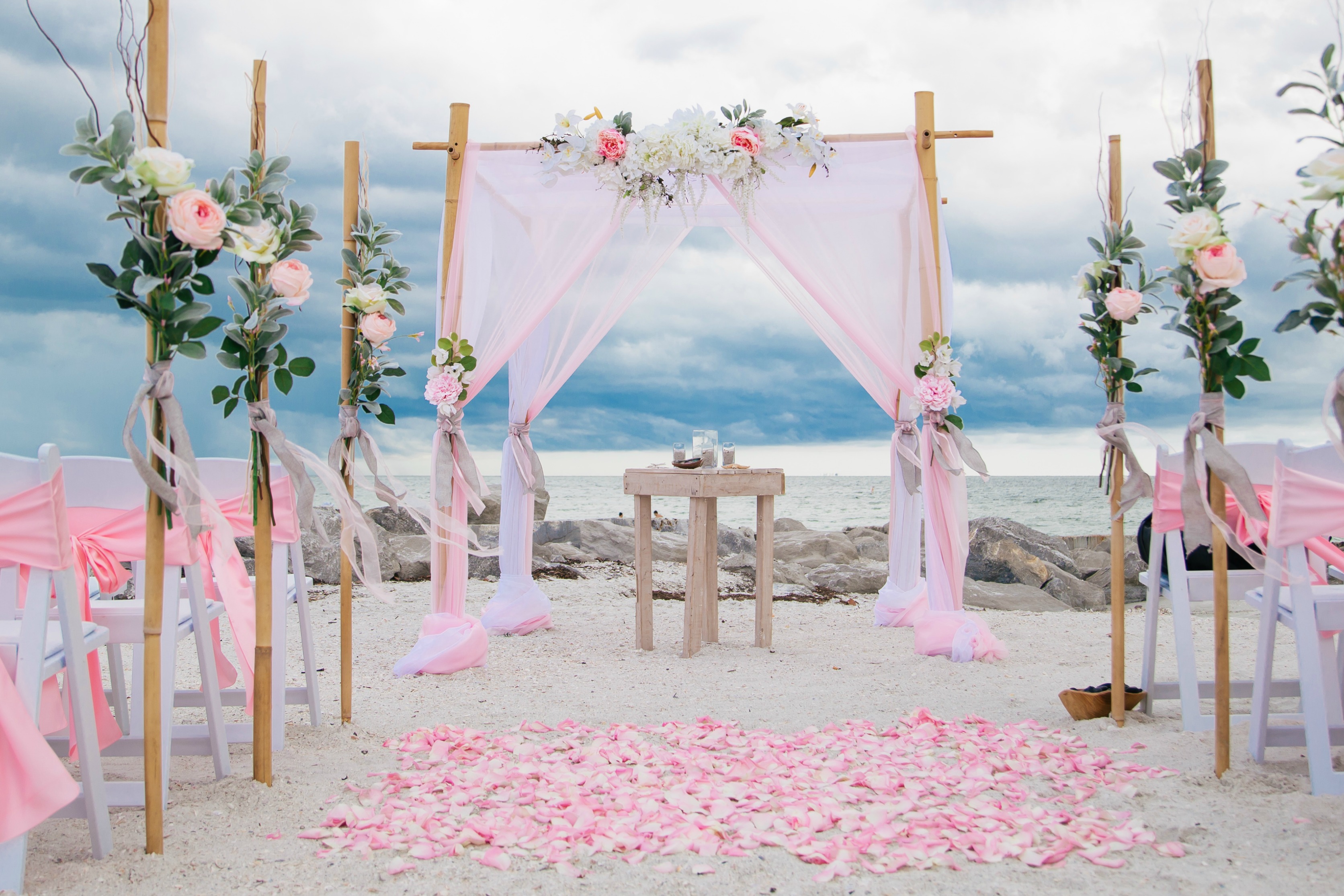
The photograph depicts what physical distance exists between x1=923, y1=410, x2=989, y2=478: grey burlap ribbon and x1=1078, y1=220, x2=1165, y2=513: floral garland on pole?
1.37 metres

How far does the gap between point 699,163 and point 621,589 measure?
3.51 m

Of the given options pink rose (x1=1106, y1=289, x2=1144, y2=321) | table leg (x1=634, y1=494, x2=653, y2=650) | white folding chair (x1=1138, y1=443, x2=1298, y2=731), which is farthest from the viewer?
table leg (x1=634, y1=494, x2=653, y2=650)

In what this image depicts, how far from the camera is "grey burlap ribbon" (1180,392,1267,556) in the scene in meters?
2.70

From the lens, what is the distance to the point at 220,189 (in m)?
2.35

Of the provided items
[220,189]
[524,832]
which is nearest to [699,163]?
[220,189]

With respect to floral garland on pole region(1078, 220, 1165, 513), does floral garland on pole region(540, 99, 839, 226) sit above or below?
above

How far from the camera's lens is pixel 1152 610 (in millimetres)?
3428

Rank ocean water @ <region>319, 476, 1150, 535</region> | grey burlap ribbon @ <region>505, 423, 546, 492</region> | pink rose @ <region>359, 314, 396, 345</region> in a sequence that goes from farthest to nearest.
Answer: ocean water @ <region>319, 476, 1150, 535</region> < grey burlap ribbon @ <region>505, 423, 546, 492</region> < pink rose @ <region>359, 314, 396, 345</region>

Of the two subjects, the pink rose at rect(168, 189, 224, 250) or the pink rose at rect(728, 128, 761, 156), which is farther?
the pink rose at rect(728, 128, 761, 156)

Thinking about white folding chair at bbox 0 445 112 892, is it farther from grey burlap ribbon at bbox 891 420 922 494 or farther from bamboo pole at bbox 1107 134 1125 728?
grey burlap ribbon at bbox 891 420 922 494

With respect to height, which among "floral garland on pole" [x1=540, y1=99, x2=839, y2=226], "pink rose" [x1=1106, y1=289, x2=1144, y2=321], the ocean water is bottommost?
the ocean water

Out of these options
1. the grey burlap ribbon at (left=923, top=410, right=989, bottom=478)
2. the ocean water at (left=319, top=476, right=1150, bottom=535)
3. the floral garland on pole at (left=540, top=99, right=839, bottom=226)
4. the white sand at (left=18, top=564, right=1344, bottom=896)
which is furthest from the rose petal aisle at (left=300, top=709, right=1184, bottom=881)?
the ocean water at (left=319, top=476, right=1150, bottom=535)

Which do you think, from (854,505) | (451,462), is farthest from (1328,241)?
(854,505)

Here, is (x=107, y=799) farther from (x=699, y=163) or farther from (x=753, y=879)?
(x=699, y=163)
